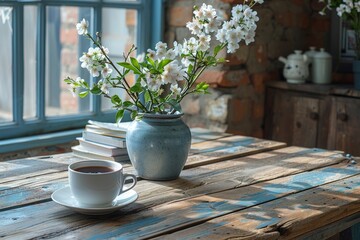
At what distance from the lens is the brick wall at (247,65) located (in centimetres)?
325

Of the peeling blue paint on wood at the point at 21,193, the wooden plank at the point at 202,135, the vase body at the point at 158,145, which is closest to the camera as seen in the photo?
the peeling blue paint on wood at the point at 21,193

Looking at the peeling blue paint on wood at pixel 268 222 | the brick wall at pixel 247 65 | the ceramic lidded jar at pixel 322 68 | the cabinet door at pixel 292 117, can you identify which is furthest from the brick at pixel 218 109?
the peeling blue paint on wood at pixel 268 222

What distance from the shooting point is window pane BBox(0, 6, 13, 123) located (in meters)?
2.75

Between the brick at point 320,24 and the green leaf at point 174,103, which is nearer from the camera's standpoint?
the green leaf at point 174,103

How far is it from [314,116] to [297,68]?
0.28m

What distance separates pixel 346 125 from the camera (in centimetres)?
316

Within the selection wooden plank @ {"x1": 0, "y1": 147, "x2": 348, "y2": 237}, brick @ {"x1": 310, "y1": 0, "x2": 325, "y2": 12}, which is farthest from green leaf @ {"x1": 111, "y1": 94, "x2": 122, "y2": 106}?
brick @ {"x1": 310, "y1": 0, "x2": 325, "y2": 12}

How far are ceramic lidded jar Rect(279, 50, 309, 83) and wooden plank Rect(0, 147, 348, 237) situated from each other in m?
1.06

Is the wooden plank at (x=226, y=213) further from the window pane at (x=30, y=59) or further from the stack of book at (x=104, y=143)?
the window pane at (x=30, y=59)

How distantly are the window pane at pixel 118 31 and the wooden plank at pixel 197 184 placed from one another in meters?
1.22

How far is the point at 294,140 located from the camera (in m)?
3.42

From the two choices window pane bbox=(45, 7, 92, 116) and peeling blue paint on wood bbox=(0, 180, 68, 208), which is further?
window pane bbox=(45, 7, 92, 116)

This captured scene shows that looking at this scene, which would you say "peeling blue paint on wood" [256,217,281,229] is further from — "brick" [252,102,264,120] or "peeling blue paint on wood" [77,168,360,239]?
"brick" [252,102,264,120]

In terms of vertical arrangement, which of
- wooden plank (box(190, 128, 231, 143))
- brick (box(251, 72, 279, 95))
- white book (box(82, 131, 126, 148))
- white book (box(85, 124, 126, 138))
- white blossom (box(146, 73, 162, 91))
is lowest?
wooden plank (box(190, 128, 231, 143))
